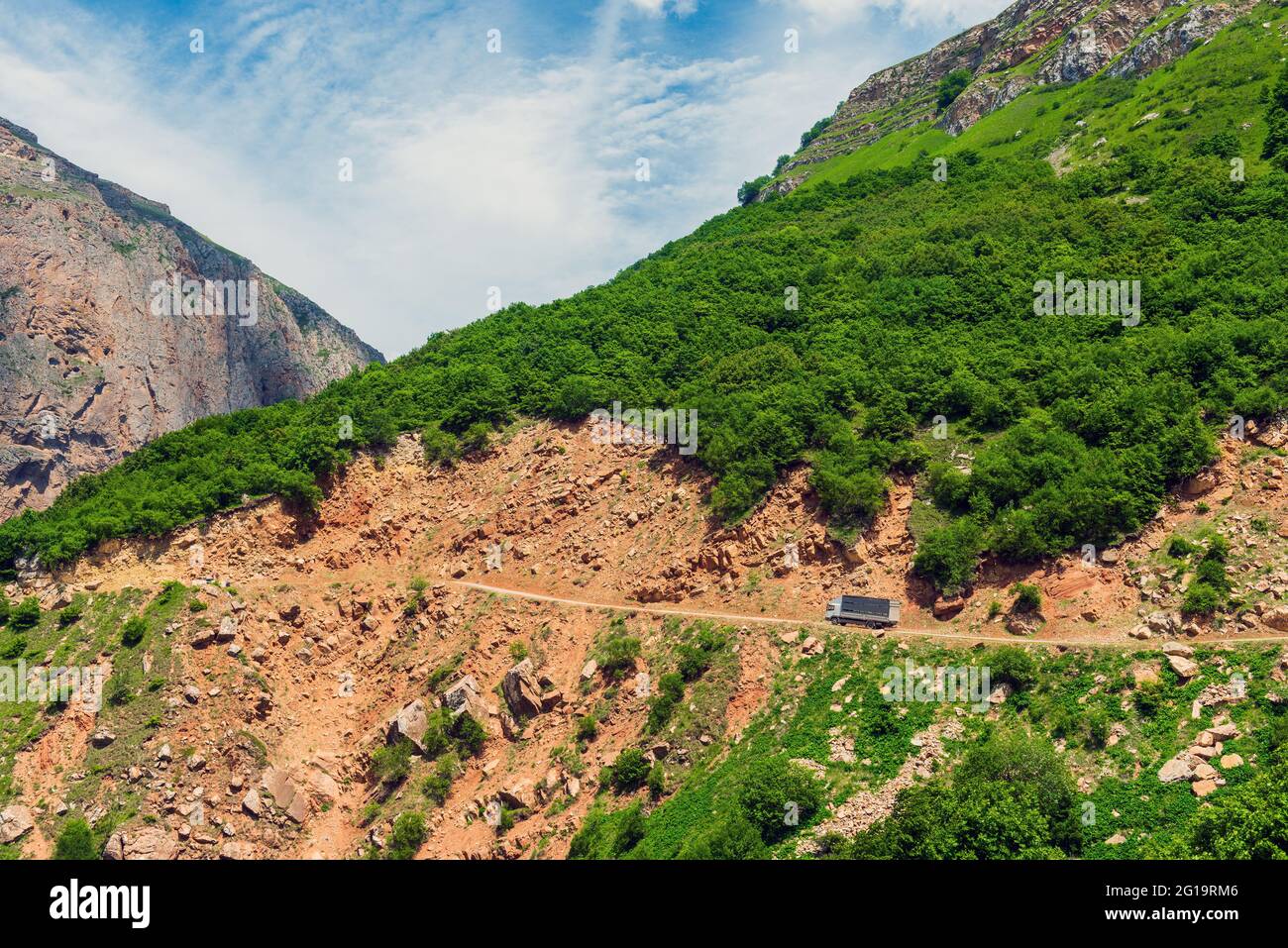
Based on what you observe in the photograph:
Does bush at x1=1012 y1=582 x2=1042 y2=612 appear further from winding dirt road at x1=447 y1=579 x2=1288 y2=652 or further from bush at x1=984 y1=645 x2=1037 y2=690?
bush at x1=984 y1=645 x2=1037 y2=690

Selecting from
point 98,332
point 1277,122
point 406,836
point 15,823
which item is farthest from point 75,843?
point 98,332

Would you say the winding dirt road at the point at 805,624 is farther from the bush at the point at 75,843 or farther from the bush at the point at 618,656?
the bush at the point at 75,843

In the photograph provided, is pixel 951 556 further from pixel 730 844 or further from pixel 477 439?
pixel 477 439

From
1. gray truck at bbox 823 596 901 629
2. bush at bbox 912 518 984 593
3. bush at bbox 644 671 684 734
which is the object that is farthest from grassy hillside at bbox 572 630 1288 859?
bush at bbox 912 518 984 593
